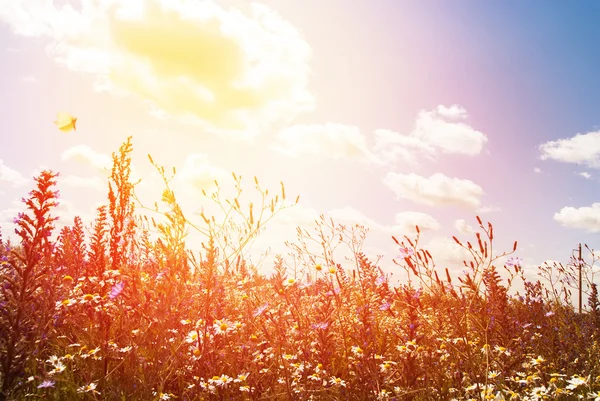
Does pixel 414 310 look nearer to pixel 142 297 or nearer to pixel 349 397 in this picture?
pixel 349 397

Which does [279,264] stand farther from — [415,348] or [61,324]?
[61,324]

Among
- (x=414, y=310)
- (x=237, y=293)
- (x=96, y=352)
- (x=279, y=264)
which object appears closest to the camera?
(x=96, y=352)

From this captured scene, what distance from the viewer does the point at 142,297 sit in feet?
16.6

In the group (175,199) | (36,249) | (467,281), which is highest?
(175,199)

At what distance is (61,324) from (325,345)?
389cm

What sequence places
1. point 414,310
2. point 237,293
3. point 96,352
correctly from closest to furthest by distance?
point 96,352 < point 414,310 < point 237,293

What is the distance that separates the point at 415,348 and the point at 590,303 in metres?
5.41

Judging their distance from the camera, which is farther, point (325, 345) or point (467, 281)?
point (325, 345)

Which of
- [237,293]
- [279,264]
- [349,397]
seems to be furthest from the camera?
[237,293]

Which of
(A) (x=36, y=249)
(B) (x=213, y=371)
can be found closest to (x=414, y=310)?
(B) (x=213, y=371)

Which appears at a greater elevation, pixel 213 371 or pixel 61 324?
pixel 61 324

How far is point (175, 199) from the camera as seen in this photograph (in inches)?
191

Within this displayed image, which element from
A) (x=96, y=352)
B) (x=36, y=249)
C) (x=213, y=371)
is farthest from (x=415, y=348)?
(x=36, y=249)

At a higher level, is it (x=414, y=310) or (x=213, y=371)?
(x=414, y=310)
